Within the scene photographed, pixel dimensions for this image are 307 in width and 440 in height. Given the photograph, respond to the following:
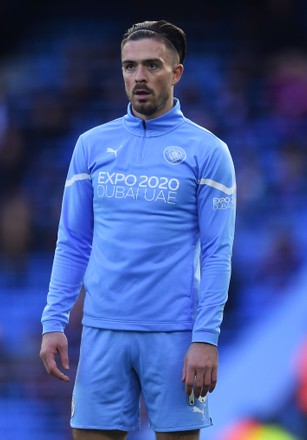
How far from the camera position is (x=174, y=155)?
3756 mm

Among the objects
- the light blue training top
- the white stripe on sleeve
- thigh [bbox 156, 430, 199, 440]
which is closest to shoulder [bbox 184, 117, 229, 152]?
the light blue training top

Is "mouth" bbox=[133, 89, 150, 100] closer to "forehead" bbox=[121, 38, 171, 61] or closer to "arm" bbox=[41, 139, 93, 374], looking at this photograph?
Answer: "forehead" bbox=[121, 38, 171, 61]

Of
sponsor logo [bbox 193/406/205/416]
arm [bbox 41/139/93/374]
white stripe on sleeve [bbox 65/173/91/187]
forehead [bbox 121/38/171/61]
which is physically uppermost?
forehead [bbox 121/38/171/61]

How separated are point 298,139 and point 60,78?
2041 mm

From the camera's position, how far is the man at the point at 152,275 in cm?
369

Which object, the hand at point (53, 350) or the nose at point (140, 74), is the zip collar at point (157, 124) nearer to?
the nose at point (140, 74)

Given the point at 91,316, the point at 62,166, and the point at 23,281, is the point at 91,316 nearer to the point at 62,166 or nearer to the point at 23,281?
the point at 23,281

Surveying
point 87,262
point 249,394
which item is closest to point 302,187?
point 249,394

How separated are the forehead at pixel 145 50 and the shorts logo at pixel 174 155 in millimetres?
314

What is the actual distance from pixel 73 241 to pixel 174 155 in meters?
0.47

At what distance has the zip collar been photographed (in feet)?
12.6

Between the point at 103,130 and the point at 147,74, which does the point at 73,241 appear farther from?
the point at 147,74

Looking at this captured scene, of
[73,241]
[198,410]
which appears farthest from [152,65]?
[198,410]

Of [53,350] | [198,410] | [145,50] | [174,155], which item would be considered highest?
[145,50]
